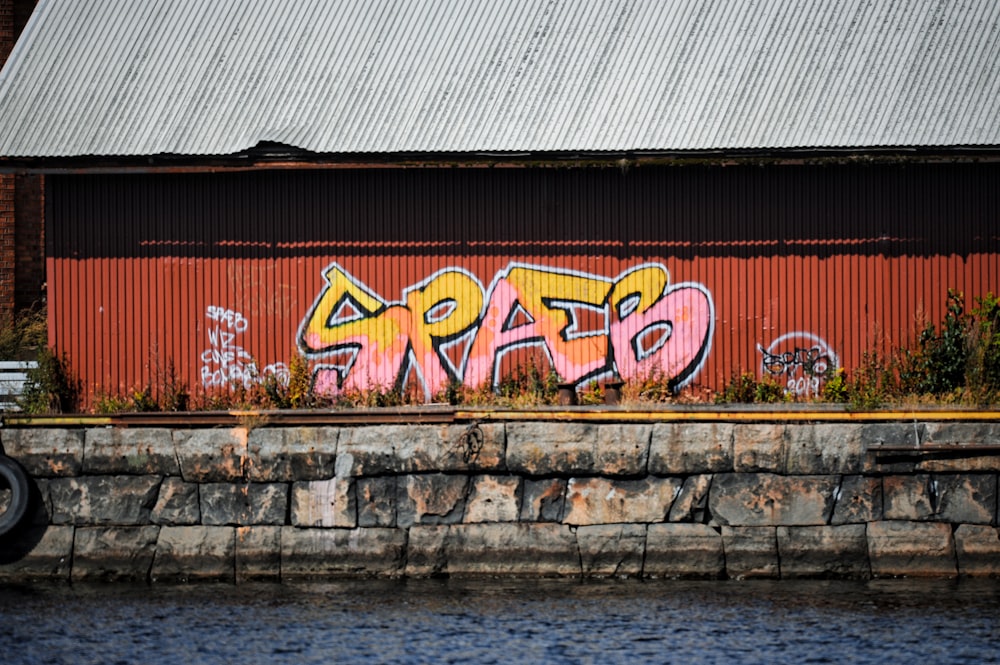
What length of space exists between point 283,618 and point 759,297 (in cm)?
767

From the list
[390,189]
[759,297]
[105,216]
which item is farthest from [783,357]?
[105,216]

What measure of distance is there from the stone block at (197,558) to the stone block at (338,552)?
0.67 metres

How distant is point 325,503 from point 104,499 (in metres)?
2.79

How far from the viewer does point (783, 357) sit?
20.1 meters

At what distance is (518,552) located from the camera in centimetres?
1817

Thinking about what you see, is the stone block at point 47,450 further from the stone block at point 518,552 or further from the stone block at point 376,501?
the stone block at point 518,552

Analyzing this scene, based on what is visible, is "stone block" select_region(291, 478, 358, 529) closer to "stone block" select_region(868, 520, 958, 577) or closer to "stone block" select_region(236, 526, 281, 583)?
"stone block" select_region(236, 526, 281, 583)

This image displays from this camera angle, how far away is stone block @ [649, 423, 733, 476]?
59.3 feet

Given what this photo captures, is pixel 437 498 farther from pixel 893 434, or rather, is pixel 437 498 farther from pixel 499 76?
pixel 499 76

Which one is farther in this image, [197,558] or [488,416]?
[197,558]

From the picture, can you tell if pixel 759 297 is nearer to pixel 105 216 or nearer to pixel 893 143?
pixel 893 143

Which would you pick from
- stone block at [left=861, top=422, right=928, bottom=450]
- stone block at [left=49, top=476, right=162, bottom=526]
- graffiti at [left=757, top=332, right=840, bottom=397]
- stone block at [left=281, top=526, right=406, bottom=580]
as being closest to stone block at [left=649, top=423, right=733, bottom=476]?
stone block at [left=861, top=422, right=928, bottom=450]

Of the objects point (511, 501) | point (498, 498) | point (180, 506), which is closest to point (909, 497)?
point (511, 501)

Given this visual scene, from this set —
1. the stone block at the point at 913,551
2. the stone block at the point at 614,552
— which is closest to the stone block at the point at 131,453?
the stone block at the point at 614,552
